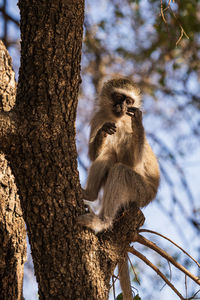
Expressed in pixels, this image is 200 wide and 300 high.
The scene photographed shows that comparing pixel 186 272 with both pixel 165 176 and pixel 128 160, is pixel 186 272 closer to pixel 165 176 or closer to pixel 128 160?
pixel 128 160

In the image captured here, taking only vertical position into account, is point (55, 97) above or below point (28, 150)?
above

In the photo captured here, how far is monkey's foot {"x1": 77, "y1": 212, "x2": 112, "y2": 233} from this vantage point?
2.91 metres

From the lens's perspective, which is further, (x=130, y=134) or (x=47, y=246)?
(x=130, y=134)

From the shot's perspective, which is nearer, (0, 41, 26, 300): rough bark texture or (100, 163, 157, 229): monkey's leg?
(0, 41, 26, 300): rough bark texture

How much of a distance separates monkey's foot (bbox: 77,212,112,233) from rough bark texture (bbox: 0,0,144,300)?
0.15 feet

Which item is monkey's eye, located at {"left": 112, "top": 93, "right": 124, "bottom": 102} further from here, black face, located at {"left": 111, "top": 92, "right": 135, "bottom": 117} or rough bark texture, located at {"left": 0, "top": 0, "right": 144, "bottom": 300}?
rough bark texture, located at {"left": 0, "top": 0, "right": 144, "bottom": 300}

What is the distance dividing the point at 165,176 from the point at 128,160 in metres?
2.23

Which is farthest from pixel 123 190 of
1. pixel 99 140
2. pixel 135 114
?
pixel 135 114

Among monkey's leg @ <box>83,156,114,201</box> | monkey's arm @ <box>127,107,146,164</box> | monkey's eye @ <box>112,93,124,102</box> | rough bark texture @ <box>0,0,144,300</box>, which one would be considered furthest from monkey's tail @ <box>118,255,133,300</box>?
monkey's eye @ <box>112,93,124,102</box>

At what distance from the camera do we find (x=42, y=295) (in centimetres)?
277

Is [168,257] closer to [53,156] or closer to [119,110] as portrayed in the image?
[53,156]

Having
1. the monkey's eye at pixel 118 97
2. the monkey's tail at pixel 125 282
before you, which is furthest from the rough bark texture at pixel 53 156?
the monkey's eye at pixel 118 97

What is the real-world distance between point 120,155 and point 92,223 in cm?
195

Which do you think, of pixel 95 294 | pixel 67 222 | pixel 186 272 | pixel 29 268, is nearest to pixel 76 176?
pixel 67 222
